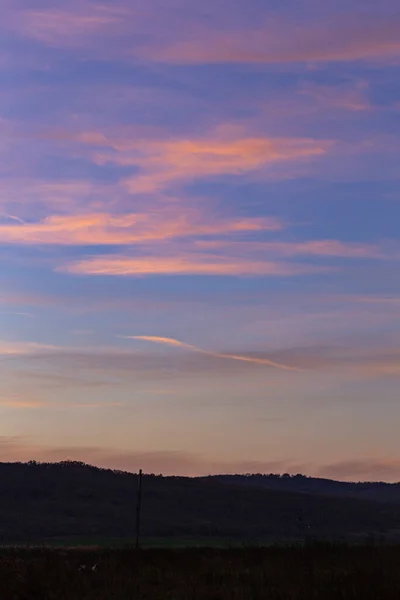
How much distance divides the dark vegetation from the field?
3066 inches

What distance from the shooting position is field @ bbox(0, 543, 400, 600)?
19047 millimetres

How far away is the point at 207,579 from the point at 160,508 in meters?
123

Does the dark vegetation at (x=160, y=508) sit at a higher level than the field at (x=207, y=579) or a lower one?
higher

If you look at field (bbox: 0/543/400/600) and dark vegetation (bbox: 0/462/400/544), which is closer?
field (bbox: 0/543/400/600)

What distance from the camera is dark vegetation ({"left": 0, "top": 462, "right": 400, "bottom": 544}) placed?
11862cm

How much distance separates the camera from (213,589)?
68.7 feet

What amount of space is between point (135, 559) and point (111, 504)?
116416mm

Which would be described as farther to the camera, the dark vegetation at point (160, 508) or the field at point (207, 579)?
the dark vegetation at point (160, 508)

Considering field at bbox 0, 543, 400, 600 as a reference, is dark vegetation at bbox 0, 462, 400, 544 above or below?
above

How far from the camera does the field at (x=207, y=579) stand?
19.0 meters

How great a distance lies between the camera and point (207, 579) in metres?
23.7

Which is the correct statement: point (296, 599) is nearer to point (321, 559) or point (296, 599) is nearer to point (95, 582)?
point (95, 582)

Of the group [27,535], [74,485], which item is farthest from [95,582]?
[74,485]

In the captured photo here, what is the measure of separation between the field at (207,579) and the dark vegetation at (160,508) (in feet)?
256
